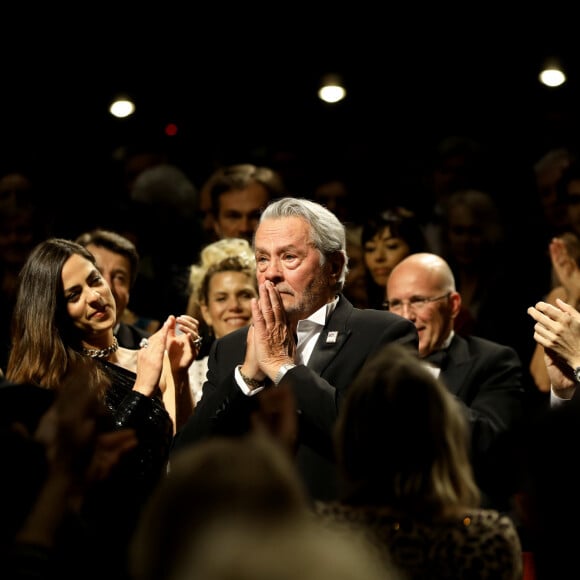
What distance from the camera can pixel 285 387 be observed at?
2.62 metres

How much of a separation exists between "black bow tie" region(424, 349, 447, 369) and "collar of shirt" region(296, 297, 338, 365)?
853 millimetres

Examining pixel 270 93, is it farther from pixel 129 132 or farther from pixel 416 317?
pixel 416 317

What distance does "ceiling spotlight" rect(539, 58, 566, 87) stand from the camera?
582 centimetres

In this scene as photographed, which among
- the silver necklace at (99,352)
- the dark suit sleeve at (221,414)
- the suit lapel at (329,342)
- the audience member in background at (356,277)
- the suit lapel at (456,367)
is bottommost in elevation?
the dark suit sleeve at (221,414)

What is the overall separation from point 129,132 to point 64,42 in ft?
2.92

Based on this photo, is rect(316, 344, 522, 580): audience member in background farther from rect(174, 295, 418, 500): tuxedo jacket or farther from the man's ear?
the man's ear

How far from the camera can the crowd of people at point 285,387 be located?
1657 mm

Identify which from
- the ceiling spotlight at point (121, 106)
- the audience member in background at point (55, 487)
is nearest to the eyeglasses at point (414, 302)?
the audience member in background at point (55, 487)

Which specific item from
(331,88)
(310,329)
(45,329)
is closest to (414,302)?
(310,329)

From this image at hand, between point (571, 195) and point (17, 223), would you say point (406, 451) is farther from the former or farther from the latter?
point (17, 223)

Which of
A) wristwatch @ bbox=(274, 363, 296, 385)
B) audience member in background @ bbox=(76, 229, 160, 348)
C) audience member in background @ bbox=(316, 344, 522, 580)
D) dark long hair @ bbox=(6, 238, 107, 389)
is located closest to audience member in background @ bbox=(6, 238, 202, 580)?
dark long hair @ bbox=(6, 238, 107, 389)

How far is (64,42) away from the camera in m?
5.81

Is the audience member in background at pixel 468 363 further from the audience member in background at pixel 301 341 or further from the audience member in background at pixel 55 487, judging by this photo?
the audience member in background at pixel 55 487

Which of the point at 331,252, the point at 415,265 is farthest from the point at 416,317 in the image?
the point at 331,252
